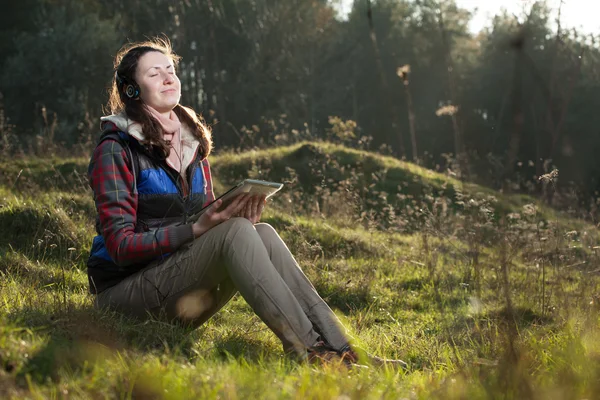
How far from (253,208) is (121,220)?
0.64m

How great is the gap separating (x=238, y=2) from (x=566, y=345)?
3400 cm

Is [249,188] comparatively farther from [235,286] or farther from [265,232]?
[235,286]

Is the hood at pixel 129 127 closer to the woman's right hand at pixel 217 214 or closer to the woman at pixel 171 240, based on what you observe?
the woman at pixel 171 240

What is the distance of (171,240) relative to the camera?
337 cm

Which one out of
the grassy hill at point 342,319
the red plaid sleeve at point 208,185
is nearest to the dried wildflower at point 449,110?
the grassy hill at point 342,319

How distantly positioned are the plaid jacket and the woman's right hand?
2.6 inches

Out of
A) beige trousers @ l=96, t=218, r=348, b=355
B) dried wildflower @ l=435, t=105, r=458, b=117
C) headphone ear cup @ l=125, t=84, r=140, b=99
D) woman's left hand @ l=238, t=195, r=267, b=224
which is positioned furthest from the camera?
headphone ear cup @ l=125, t=84, r=140, b=99

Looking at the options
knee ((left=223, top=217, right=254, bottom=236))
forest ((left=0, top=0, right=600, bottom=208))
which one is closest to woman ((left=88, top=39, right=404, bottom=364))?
knee ((left=223, top=217, right=254, bottom=236))

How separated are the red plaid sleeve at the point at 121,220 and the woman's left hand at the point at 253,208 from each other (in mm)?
278

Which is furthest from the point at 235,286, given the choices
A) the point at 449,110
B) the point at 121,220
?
the point at 449,110

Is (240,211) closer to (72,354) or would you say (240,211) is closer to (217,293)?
(217,293)

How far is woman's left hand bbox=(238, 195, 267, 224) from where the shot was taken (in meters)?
3.43

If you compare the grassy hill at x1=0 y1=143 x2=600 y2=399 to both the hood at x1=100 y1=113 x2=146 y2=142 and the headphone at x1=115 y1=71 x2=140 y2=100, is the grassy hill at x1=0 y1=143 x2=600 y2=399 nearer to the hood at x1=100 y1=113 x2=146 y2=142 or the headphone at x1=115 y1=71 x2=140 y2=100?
the hood at x1=100 y1=113 x2=146 y2=142

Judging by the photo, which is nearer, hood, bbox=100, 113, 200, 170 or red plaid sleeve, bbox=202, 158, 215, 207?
hood, bbox=100, 113, 200, 170
